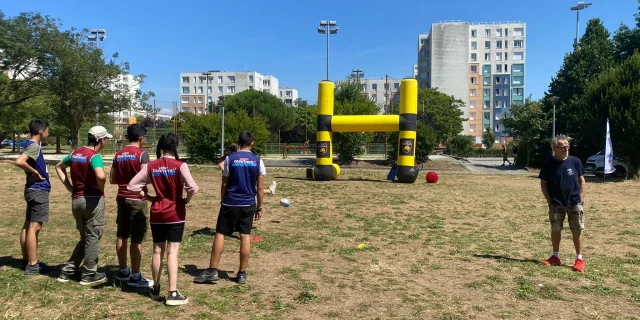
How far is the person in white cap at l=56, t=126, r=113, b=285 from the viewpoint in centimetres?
482

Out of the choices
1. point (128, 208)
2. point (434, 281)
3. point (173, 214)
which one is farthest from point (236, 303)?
point (434, 281)

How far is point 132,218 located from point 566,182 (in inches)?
219

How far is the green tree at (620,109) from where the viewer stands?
19.5m

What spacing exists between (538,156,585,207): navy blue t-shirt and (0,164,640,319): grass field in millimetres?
931

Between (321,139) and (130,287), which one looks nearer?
(130,287)

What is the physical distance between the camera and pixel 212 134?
28.6 metres

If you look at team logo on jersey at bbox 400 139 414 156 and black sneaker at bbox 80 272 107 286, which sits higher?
team logo on jersey at bbox 400 139 414 156

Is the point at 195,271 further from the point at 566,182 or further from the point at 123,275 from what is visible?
the point at 566,182

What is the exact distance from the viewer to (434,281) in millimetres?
5453

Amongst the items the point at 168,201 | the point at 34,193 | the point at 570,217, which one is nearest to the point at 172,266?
the point at 168,201

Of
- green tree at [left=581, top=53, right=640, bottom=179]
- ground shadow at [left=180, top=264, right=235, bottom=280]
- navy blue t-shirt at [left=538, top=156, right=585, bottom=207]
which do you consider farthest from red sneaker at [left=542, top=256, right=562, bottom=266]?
green tree at [left=581, top=53, right=640, bottom=179]

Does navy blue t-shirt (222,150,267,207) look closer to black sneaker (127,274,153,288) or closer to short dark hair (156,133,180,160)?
short dark hair (156,133,180,160)

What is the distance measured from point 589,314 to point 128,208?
4927 mm

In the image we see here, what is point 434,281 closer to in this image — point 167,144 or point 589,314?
point 589,314
